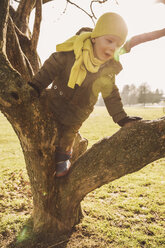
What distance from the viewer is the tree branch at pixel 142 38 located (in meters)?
2.14

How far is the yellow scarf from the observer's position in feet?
6.23

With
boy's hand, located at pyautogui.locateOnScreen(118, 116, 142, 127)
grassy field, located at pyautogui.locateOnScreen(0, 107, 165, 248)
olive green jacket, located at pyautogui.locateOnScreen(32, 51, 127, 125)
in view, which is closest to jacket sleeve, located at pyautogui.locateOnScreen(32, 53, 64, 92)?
olive green jacket, located at pyautogui.locateOnScreen(32, 51, 127, 125)

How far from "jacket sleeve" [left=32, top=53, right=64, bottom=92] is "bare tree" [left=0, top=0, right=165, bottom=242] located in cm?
14

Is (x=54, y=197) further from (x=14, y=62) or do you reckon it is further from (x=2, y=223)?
(x=14, y=62)

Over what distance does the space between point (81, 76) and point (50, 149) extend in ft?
3.21

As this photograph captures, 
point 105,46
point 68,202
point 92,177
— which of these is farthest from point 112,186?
point 105,46

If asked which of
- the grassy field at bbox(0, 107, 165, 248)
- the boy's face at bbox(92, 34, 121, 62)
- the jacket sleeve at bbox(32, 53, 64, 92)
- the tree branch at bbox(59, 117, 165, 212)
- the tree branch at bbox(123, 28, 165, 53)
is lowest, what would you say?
the grassy field at bbox(0, 107, 165, 248)

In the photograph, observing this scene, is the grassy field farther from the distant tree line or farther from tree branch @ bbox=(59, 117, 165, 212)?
the distant tree line

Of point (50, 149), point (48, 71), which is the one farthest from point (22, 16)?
point (50, 149)

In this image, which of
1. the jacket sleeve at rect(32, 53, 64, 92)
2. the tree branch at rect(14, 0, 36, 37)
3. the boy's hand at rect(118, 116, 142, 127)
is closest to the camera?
the jacket sleeve at rect(32, 53, 64, 92)

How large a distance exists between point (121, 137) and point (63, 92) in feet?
2.94

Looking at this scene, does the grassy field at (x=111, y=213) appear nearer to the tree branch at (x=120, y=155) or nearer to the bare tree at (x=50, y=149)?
the bare tree at (x=50, y=149)

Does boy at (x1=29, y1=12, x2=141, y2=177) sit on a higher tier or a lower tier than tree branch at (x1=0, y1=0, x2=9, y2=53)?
lower

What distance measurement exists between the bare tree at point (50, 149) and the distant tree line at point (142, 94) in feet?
221
